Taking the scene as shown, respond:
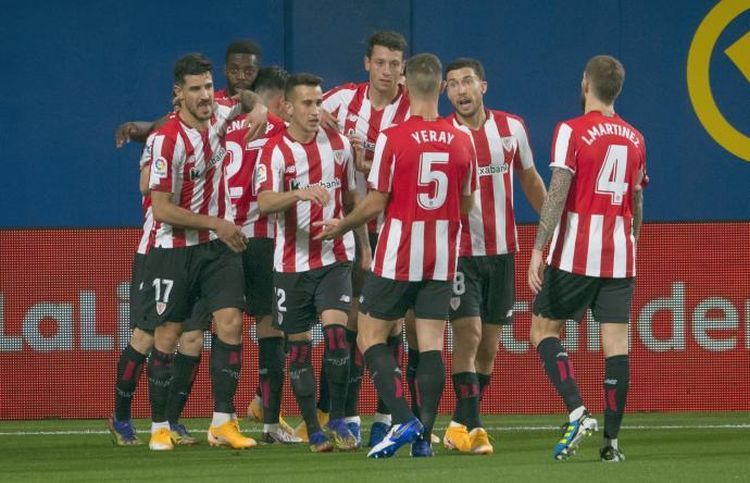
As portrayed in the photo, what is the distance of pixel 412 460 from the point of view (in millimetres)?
7988

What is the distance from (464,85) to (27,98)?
603 centimetres

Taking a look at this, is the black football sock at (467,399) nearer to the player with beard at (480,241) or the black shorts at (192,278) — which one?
the player with beard at (480,241)

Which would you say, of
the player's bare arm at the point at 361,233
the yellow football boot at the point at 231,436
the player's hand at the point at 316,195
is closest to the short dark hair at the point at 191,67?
the player's hand at the point at 316,195

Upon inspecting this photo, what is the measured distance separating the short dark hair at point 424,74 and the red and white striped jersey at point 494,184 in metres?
0.79

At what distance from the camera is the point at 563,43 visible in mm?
13797

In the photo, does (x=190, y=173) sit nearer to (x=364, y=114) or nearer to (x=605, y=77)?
(x=364, y=114)

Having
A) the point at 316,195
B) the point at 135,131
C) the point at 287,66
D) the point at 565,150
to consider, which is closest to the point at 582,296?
the point at 565,150

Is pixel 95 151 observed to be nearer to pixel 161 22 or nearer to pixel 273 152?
pixel 161 22

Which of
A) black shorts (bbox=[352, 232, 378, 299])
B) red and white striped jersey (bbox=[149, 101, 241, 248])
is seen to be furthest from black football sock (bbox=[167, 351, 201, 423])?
black shorts (bbox=[352, 232, 378, 299])

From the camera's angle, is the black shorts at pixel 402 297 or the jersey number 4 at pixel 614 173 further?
the black shorts at pixel 402 297

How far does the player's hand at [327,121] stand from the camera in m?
9.04

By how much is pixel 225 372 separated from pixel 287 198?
1078 millimetres

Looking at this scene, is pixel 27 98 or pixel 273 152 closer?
pixel 273 152

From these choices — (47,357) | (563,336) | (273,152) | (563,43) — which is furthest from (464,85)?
(563,43)
